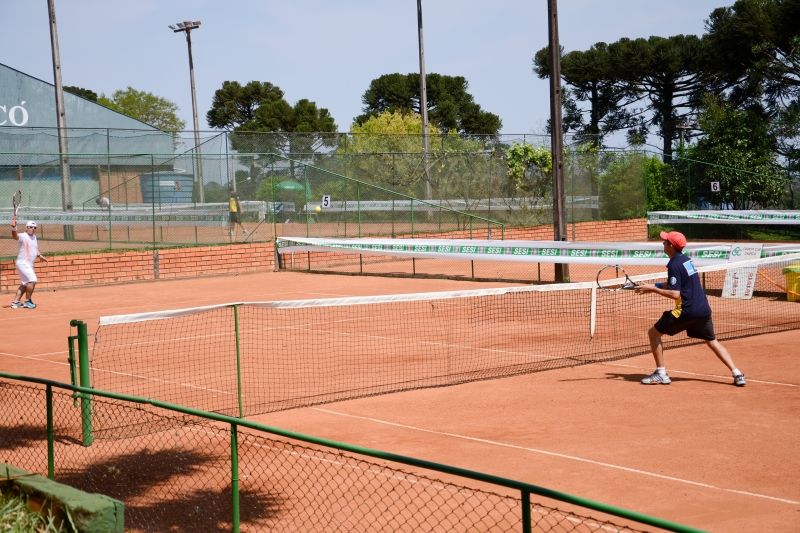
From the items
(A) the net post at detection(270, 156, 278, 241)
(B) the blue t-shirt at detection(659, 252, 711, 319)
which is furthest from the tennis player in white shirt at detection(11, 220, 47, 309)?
(B) the blue t-shirt at detection(659, 252, 711, 319)

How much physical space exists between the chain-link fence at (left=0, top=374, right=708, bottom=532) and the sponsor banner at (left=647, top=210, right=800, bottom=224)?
2696cm

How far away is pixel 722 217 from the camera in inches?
1339

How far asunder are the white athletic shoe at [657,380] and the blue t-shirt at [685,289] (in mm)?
671

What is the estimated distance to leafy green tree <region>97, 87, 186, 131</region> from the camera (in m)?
84.1

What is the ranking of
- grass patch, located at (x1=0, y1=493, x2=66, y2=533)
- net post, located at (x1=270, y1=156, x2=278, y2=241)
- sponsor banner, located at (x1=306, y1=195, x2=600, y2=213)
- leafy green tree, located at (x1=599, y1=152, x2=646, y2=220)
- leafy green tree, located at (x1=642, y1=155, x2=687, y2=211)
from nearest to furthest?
1. grass patch, located at (x1=0, y1=493, x2=66, y2=533)
2. net post, located at (x1=270, y1=156, x2=278, y2=241)
3. sponsor banner, located at (x1=306, y1=195, x2=600, y2=213)
4. leafy green tree, located at (x1=599, y1=152, x2=646, y2=220)
5. leafy green tree, located at (x1=642, y1=155, x2=687, y2=211)

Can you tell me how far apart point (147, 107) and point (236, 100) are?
8.24 meters

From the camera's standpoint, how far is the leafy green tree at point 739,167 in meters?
38.8

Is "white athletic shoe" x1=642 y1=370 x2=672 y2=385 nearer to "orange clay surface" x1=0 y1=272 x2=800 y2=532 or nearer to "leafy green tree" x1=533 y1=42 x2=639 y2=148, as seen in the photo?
"orange clay surface" x1=0 y1=272 x2=800 y2=532

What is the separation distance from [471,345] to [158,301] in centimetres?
857

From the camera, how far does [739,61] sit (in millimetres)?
48062

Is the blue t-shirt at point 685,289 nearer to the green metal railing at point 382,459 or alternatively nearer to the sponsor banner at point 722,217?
the green metal railing at point 382,459

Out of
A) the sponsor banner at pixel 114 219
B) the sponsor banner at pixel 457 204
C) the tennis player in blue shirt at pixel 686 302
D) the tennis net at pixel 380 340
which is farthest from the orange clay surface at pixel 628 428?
the sponsor banner at pixel 457 204

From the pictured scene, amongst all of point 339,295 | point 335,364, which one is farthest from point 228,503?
point 339,295

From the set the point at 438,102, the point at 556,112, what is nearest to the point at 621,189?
the point at 556,112
